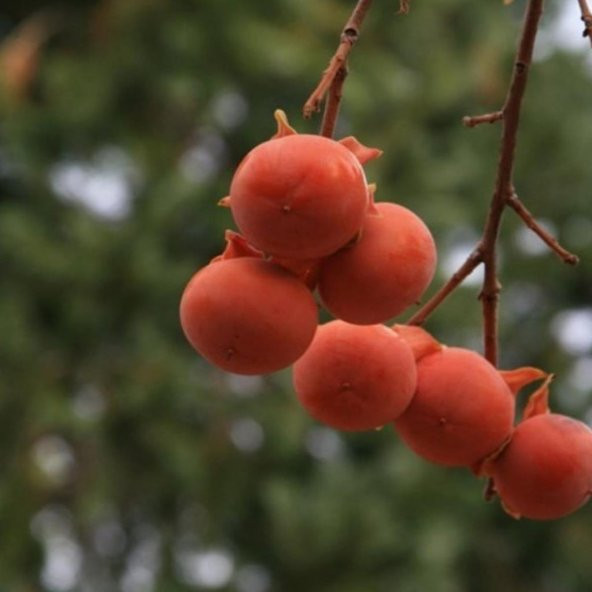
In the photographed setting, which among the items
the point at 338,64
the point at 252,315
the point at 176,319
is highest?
the point at 338,64

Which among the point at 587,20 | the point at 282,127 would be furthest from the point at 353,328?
the point at 587,20

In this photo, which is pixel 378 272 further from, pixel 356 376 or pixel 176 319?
pixel 176 319

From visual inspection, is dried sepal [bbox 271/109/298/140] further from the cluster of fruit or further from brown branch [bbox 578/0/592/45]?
brown branch [bbox 578/0/592/45]

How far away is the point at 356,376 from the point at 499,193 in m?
0.15

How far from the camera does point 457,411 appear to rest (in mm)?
906

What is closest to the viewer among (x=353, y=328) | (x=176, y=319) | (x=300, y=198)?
(x=300, y=198)

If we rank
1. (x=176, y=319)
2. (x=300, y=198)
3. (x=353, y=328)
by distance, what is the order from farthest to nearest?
(x=176, y=319) < (x=353, y=328) < (x=300, y=198)

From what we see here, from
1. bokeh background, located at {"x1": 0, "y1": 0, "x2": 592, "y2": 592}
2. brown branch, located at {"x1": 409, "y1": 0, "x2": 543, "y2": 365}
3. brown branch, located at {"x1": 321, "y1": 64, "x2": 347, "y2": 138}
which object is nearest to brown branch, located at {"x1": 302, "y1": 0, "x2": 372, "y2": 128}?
brown branch, located at {"x1": 321, "y1": 64, "x2": 347, "y2": 138}

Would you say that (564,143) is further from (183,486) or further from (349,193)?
(349,193)

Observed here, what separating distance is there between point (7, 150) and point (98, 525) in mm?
1065

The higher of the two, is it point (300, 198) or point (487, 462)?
point (300, 198)

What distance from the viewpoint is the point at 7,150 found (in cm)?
366

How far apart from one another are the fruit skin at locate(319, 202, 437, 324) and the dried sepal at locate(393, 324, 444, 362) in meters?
0.11

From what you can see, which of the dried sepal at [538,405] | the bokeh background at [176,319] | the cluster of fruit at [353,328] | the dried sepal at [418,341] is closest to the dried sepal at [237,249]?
the cluster of fruit at [353,328]
